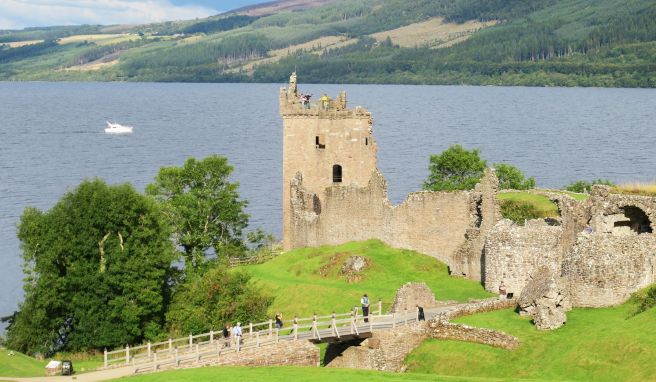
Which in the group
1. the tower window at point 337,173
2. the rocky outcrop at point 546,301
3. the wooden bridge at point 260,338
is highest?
the tower window at point 337,173

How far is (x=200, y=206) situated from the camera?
2793 inches

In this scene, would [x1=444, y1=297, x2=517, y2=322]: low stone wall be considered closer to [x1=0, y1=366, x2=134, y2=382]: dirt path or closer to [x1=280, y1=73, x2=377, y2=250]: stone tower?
[x1=0, y1=366, x2=134, y2=382]: dirt path

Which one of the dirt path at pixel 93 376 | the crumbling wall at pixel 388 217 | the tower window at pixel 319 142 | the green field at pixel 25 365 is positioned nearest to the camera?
the dirt path at pixel 93 376

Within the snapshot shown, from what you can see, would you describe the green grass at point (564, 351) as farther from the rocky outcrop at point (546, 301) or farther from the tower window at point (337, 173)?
the tower window at point (337, 173)

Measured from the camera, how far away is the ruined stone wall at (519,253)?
48.2 m

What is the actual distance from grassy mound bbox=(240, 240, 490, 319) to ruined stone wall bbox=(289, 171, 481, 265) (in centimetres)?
72

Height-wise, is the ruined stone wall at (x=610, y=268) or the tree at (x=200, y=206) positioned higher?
the ruined stone wall at (x=610, y=268)

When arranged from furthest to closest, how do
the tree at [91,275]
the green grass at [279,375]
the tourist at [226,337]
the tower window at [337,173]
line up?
the tower window at [337,173] < the tree at [91,275] < the tourist at [226,337] < the green grass at [279,375]

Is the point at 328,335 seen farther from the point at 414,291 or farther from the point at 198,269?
the point at 198,269

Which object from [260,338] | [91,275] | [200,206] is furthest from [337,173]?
[260,338]

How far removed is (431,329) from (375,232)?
54.1 feet

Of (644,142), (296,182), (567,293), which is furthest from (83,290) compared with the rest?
(644,142)

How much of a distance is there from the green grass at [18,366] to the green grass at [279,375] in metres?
4.57

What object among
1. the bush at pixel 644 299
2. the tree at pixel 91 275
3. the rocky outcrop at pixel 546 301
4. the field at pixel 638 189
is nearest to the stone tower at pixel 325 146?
the tree at pixel 91 275
